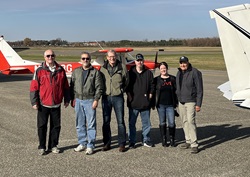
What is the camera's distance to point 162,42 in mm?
119438

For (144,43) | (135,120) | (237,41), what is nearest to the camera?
(237,41)

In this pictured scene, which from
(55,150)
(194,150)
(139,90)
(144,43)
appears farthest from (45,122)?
(144,43)

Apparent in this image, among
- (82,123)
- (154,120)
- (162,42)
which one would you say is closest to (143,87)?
(82,123)

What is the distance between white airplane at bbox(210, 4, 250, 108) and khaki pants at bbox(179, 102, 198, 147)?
729mm

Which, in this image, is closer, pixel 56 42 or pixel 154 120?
pixel 154 120

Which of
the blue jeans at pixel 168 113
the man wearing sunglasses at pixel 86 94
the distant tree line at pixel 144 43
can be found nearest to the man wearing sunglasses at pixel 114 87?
the man wearing sunglasses at pixel 86 94

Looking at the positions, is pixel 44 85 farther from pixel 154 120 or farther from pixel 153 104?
pixel 154 120

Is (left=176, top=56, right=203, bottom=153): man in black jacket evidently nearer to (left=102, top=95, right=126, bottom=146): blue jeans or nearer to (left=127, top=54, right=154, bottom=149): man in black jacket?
(left=127, top=54, right=154, bottom=149): man in black jacket

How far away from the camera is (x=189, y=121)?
5.97m

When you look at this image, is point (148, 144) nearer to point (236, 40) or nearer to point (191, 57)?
point (236, 40)

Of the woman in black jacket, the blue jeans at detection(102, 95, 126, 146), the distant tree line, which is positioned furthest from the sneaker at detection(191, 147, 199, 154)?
the distant tree line

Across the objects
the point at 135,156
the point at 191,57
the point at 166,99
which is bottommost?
the point at 191,57

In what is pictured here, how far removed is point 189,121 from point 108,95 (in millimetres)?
1467

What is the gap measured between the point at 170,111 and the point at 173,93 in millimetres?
331
